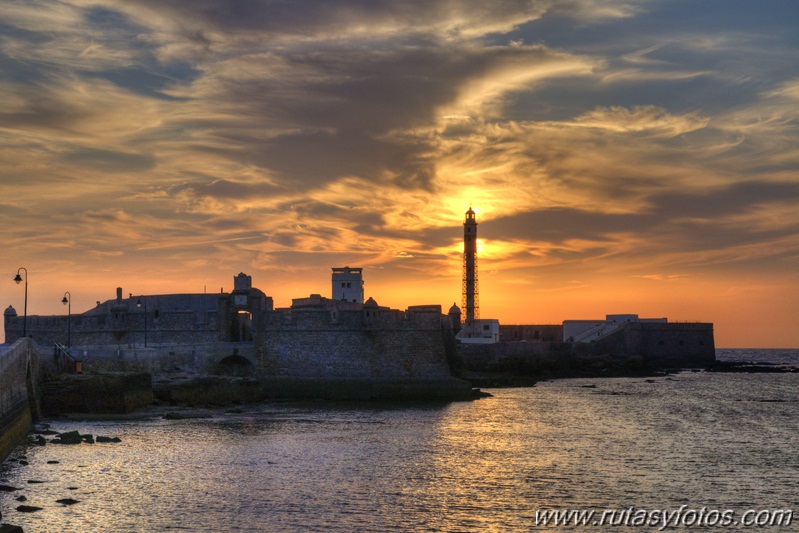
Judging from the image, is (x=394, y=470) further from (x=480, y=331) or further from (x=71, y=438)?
(x=480, y=331)

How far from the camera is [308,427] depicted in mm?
38688

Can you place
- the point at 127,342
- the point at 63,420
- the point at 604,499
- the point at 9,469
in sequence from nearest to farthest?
the point at 604,499 → the point at 9,469 → the point at 63,420 → the point at 127,342

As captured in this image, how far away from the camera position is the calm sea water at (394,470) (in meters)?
21.5

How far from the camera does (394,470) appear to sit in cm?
2803

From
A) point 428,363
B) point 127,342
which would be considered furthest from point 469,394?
point 127,342

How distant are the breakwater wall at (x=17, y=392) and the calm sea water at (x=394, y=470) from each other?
38.9 inches

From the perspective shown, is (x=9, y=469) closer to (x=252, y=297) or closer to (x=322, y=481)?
(x=322, y=481)

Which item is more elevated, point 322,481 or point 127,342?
point 127,342

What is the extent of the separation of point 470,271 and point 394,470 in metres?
71.1

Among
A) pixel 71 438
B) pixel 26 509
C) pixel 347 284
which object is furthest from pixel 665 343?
pixel 26 509

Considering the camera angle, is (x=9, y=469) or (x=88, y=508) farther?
(x=9, y=469)

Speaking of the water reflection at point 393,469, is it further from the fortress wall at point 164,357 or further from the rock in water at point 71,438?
the fortress wall at point 164,357

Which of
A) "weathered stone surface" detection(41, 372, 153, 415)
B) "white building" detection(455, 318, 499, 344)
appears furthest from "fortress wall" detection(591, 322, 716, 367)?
"weathered stone surface" detection(41, 372, 153, 415)

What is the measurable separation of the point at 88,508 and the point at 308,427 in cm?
1742
